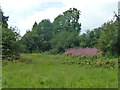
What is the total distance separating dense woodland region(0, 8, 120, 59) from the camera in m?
10.9

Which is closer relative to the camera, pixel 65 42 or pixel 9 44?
pixel 9 44

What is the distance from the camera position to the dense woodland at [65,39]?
35.7 ft

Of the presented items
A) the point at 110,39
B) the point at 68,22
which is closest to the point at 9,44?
the point at 110,39

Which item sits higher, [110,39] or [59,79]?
[110,39]

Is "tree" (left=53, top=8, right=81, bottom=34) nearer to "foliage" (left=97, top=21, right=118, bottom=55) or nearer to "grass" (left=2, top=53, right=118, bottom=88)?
"foliage" (left=97, top=21, right=118, bottom=55)

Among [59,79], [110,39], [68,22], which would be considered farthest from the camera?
[68,22]

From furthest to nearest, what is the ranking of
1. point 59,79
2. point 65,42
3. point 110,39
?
point 65,42 < point 110,39 < point 59,79

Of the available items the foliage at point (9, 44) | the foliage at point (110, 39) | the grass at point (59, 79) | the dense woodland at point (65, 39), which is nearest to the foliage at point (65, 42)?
the dense woodland at point (65, 39)

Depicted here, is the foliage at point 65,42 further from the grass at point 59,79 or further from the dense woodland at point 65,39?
the grass at point 59,79

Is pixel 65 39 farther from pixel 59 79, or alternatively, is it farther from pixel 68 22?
pixel 59 79

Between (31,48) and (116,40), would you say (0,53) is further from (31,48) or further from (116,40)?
(31,48)

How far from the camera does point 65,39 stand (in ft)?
73.2

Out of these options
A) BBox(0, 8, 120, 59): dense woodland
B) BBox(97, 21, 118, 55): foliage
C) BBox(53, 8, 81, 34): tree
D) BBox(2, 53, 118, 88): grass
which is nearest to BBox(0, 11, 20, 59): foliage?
BBox(0, 8, 120, 59): dense woodland

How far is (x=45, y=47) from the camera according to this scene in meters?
32.2
